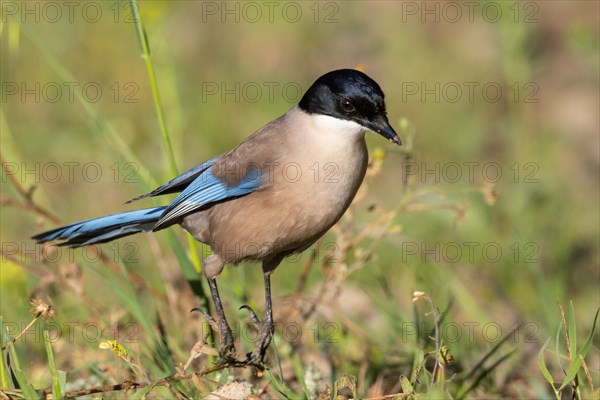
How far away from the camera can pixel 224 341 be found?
3859 mm

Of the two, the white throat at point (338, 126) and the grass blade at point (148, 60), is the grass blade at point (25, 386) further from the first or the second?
the white throat at point (338, 126)

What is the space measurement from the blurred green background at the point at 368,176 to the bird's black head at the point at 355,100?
6.4 inches

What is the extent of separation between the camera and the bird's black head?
3.74 m

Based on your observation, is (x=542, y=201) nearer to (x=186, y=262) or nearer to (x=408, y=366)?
(x=408, y=366)

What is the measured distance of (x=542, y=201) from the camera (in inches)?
248

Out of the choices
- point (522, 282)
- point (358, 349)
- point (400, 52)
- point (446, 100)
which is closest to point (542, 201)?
point (522, 282)

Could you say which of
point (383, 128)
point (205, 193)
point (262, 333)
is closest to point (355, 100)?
point (383, 128)

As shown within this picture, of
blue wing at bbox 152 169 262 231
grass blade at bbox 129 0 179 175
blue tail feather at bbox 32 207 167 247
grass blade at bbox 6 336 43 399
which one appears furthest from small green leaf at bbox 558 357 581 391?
blue tail feather at bbox 32 207 167 247

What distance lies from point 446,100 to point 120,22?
3.15 metres

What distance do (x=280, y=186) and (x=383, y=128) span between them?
19.4 inches

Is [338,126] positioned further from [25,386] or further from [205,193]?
[25,386]

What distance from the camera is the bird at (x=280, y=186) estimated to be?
3.76 meters

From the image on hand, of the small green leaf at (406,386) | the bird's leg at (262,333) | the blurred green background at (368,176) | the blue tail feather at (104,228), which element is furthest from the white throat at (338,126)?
the small green leaf at (406,386)

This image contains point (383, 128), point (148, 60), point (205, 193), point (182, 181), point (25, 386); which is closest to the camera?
point (25, 386)
